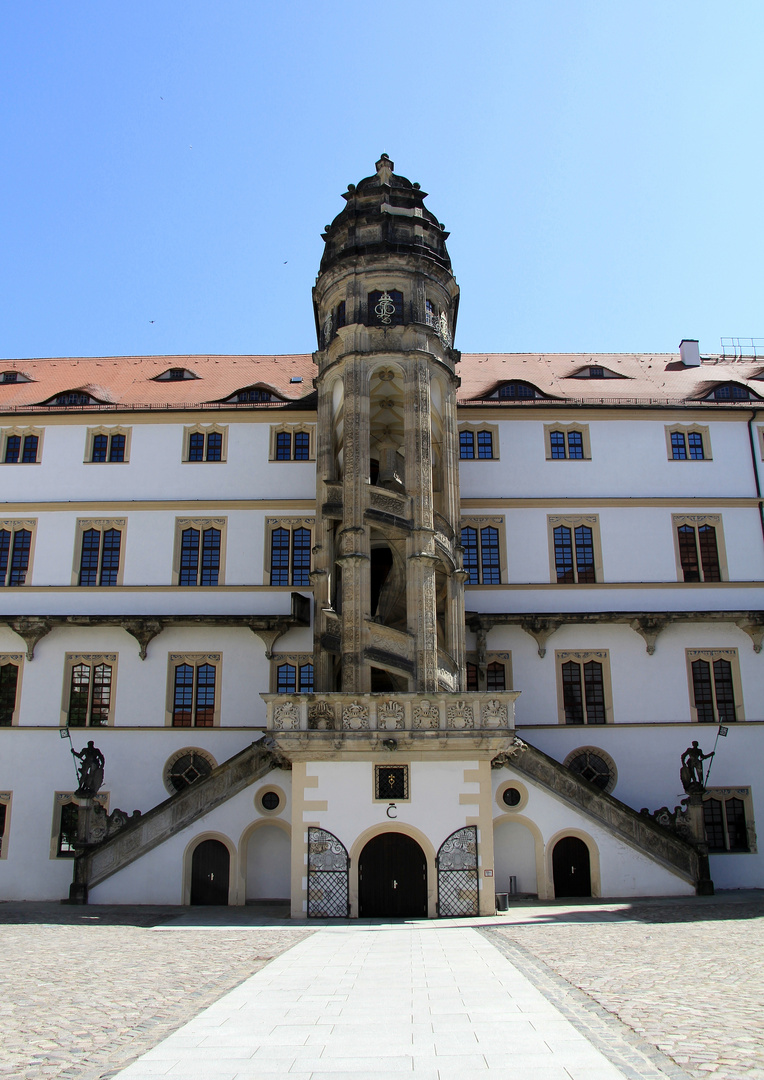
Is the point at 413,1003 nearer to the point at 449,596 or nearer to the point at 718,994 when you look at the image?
the point at 718,994

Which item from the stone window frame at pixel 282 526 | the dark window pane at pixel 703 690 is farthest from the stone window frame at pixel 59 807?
the dark window pane at pixel 703 690

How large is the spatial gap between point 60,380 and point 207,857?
1971 cm

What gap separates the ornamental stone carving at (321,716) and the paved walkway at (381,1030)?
27.3ft

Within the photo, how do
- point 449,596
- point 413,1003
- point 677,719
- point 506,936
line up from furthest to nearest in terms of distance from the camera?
point 677,719 → point 449,596 → point 506,936 → point 413,1003

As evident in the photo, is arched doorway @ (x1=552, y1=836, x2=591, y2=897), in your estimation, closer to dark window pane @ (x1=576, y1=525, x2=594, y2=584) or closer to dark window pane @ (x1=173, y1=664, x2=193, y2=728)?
dark window pane @ (x1=576, y1=525, x2=594, y2=584)

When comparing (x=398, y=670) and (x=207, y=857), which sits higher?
(x=398, y=670)

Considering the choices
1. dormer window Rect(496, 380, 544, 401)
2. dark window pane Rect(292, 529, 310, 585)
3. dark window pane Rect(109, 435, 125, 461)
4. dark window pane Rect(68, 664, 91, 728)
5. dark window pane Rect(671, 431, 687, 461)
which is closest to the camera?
dark window pane Rect(68, 664, 91, 728)

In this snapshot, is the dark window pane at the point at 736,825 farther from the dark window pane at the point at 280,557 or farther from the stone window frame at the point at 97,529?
the stone window frame at the point at 97,529

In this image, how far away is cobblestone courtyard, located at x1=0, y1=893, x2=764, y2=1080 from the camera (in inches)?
328

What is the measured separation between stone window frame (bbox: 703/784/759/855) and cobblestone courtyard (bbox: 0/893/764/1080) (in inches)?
207

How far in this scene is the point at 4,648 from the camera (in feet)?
95.2

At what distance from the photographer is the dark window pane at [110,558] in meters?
29.9

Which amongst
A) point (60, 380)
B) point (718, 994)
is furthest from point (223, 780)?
point (60, 380)

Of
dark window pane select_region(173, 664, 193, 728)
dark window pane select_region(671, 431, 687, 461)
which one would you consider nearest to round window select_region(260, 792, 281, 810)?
dark window pane select_region(173, 664, 193, 728)
